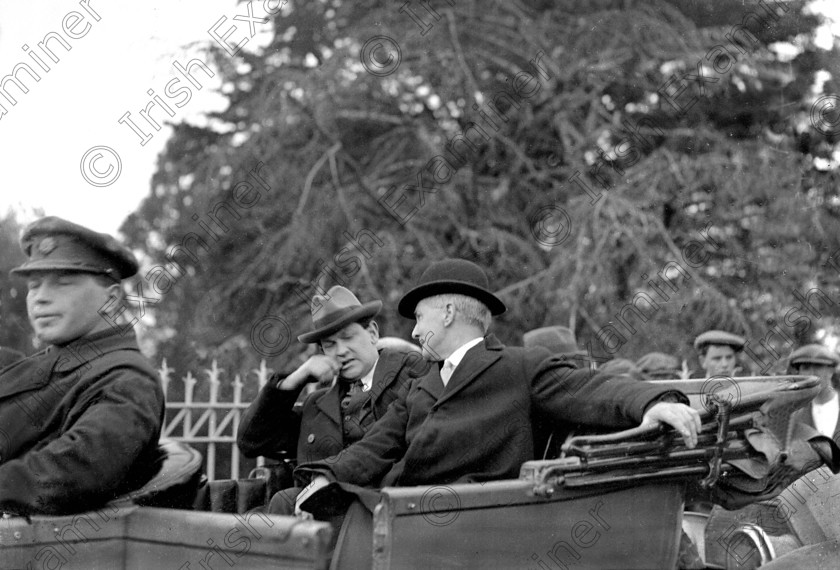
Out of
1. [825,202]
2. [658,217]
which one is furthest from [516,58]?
[825,202]

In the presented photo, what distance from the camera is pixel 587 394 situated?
3.33m

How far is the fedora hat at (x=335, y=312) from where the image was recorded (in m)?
4.56

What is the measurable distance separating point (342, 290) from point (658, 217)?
5018 millimetres

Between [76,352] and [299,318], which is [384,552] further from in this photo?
[299,318]

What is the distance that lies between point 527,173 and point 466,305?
645cm

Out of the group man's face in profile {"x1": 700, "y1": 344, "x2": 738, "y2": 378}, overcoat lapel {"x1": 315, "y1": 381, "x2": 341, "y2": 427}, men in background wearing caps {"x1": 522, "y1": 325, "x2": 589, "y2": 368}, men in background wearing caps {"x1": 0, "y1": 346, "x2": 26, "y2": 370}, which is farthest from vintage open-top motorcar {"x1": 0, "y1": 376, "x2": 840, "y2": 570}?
men in background wearing caps {"x1": 0, "y1": 346, "x2": 26, "y2": 370}

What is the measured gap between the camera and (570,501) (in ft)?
9.59

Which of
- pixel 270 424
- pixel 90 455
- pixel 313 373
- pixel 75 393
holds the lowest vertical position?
pixel 90 455

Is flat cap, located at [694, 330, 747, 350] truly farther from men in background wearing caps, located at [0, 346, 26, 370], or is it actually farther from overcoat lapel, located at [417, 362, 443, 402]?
men in background wearing caps, located at [0, 346, 26, 370]

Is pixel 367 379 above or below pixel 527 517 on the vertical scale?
above

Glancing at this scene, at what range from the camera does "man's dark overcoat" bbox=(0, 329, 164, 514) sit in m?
3.15

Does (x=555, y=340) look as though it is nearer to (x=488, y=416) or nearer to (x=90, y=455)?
(x=488, y=416)

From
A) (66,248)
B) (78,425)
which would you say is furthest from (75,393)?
(66,248)

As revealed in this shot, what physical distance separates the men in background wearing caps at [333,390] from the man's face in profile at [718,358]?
3089 millimetres
